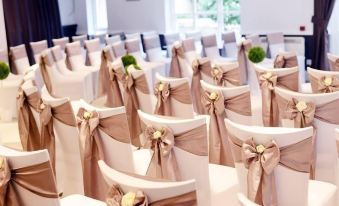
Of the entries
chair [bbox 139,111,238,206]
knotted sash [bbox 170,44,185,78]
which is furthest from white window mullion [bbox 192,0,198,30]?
chair [bbox 139,111,238,206]

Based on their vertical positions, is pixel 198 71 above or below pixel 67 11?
below

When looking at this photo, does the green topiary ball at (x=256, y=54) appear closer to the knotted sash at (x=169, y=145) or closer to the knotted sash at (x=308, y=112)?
the knotted sash at (x=308, y=112)

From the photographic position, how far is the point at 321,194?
3.03 metres

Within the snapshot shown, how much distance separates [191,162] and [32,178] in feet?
3.04

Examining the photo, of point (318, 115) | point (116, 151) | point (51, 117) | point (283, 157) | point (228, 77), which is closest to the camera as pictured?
point (283, 157)

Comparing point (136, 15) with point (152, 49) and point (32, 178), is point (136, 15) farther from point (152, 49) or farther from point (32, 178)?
point (32, 178)

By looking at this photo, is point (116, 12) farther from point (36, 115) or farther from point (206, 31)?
point (36, 115)

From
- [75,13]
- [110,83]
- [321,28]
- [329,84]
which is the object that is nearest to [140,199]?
[329,84]

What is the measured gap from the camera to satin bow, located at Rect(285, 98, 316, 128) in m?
3.27

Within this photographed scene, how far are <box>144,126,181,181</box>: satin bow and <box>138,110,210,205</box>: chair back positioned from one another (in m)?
0.03

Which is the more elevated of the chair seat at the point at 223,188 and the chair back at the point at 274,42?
the chair back at the point at 274,42

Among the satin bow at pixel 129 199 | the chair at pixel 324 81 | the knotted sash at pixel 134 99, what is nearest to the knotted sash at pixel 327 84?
the chair at pixel 324 81

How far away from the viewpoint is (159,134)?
2.93 metres

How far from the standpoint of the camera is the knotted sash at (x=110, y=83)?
18.1 ft
